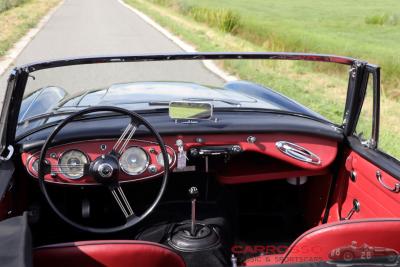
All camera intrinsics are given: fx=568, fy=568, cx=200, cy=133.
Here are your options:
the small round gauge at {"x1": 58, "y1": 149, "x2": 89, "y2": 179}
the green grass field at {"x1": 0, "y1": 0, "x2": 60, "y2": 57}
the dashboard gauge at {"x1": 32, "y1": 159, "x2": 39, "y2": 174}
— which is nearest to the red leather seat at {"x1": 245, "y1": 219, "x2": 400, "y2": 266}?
the small round gauge at {"x1": 58, "y1": 149, "x2": 89, "y2": 179}

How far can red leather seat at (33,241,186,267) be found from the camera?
6.20ft

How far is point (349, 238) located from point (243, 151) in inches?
38.9

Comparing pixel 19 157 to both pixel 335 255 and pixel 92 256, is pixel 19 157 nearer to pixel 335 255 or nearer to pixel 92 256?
pixel 92 256

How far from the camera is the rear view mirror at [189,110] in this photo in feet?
8.97

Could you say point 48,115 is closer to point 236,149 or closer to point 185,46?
point 236,149

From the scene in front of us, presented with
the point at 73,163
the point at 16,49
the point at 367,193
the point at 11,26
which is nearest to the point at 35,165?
the point at 73,163

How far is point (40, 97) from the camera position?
370 centimetres

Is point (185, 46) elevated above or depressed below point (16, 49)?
below

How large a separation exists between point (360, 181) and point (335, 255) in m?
0.89

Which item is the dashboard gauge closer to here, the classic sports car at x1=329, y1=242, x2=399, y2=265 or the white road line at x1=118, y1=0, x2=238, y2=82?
the classic sports car at x1=329, y1=242, x2=399, y2=265

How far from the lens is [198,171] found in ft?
10.6

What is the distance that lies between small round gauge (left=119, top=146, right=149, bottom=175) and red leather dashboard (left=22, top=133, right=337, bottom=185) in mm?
20

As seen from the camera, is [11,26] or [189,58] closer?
[189,58]

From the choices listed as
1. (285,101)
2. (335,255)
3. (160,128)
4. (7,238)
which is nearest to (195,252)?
(160,128)
